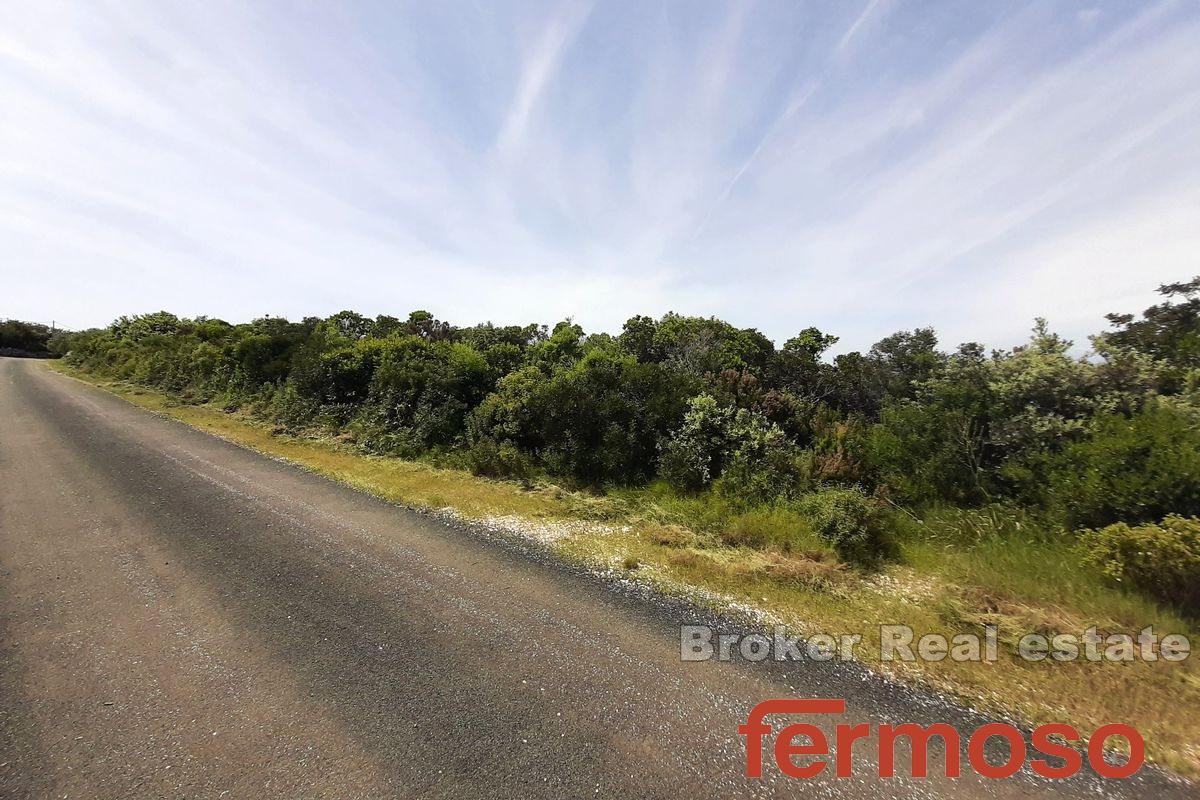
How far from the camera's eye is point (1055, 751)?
125 inches

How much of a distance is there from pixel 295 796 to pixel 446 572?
298 centimetres

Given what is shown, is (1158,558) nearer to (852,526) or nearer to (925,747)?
(852,526)

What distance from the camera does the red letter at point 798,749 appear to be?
3021mm

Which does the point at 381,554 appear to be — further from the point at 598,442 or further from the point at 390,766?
the point at 598,442

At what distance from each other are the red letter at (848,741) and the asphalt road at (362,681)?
72mm

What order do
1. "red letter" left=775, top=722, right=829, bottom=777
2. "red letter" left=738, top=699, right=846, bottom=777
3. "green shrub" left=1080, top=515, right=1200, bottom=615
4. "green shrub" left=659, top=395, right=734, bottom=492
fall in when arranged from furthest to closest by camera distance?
"green shrub" left=659, top=395, right=734, bottom=492, "green shrub" left=1080, top=515, right=1200, bottom=615, "red letter" left=738, top=699, right=846, bottom=777, "red letter" left=775, top=722, right=829, bottom=777

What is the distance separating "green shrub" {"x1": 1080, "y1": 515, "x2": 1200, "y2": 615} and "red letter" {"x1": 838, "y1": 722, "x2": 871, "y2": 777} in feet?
11.9

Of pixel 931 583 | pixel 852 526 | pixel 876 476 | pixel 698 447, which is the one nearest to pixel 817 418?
pixel 876 476

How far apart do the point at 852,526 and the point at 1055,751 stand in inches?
129

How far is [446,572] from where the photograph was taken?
5.70m

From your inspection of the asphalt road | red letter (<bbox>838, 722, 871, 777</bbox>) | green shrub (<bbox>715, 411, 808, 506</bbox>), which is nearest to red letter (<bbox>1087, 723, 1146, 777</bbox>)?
the asphalt road

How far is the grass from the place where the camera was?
3.62m

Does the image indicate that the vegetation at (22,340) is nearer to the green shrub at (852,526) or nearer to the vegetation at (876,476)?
the vegetation at (876,476)

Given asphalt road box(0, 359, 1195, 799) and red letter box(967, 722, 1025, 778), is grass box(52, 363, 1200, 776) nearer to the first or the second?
red letter box(967, 722, 1025, 778)
